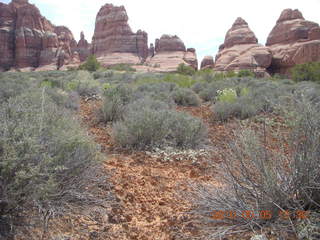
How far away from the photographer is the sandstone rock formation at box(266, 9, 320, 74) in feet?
131

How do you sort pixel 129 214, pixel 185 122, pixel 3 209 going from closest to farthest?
pixel 3 209, pixel 129 214, pixel 185 122

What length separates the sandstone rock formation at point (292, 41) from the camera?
131 ft

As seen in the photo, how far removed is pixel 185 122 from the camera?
5.10m

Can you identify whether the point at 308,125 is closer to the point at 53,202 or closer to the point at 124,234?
the point at 124,234

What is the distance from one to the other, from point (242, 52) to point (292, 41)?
830 centimetres

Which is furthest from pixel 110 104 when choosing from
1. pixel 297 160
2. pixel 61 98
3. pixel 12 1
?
pixel 12 1

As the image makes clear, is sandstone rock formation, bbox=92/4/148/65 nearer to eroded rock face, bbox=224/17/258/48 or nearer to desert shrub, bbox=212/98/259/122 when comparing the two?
eroded rock face, bbox=224/17/258/48

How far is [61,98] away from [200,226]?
5962mm

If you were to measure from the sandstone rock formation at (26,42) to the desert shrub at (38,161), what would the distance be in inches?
2494

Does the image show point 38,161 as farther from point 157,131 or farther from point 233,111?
point 233,111

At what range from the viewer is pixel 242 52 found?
47.5 meters

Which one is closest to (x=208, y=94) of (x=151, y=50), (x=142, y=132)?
(x=142, y=132)

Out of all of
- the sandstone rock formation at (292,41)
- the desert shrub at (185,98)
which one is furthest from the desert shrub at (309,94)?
the sandstone rock formation at (292,41)
